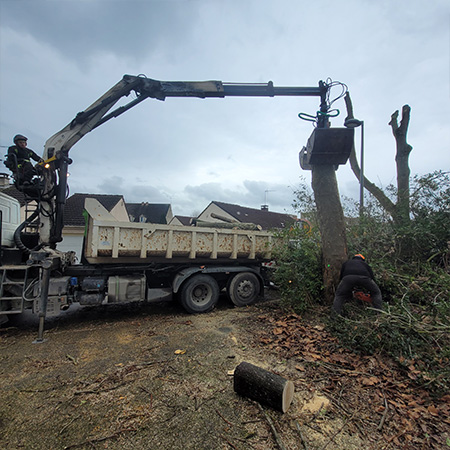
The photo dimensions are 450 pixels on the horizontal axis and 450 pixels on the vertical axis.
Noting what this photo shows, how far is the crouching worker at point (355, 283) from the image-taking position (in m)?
4.37

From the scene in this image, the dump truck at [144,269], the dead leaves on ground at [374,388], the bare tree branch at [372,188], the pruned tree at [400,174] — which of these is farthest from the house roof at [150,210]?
the dead leaves on ground at [374,388]

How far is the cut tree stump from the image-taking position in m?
2.33

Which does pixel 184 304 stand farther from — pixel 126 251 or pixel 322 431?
pixel 322 431

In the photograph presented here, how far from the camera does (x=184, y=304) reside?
567 cm

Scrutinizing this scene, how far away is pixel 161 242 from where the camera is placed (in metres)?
5.42

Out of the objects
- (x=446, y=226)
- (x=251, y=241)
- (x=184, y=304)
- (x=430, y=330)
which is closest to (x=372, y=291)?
(x=430, y=330)

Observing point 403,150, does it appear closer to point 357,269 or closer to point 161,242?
point 357,269

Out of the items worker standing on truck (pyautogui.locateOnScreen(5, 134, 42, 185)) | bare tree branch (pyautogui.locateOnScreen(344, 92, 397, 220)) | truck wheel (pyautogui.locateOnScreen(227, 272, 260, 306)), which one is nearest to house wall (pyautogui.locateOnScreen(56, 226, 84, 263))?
worker standing on truck (pyautogui.locateOnScreen(5, 134, 42, 185))

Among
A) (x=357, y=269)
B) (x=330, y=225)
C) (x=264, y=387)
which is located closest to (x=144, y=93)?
(x=330, y=225)

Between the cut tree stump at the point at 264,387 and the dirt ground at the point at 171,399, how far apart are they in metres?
0.08

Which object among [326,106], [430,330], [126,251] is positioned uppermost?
[326,106]

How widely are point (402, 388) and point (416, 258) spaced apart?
359 cm

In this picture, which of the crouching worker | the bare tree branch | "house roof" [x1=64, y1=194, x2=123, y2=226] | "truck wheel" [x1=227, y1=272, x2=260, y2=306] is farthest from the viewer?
"house roof" [x1=64, y1=194, x2=123, y2=226]

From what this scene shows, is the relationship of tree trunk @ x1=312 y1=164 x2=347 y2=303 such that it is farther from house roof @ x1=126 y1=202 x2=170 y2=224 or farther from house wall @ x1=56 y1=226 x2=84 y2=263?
house roof @ x1=126 y1=202 x2=170 y2=224
